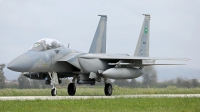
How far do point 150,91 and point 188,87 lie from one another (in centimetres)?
414

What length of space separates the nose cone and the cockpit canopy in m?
0.74

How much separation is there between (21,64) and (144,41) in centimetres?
911

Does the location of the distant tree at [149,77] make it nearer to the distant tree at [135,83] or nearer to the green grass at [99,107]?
the distant tree at [135,83]

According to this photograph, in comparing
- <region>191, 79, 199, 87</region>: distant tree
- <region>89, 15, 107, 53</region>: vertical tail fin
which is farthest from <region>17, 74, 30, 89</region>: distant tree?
<region>191, 79, 199, 87</region>: distant tree

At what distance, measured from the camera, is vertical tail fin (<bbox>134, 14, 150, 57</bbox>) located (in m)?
25.7

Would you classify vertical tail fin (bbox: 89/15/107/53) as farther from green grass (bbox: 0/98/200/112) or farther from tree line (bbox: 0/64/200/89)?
green grass (bbox: 0/98/200/112)

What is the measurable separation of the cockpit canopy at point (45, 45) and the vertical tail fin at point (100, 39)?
470 centimetres

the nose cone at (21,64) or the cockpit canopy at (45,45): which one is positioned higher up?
the cockpit canopy at (45,45)

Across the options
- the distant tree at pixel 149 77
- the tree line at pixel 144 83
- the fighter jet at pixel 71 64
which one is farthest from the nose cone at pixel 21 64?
the distant tree at pixel 149 77

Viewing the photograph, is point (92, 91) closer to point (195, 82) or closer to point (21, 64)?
point (195, 82)

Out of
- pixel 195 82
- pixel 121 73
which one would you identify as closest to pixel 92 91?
pixel 121 73

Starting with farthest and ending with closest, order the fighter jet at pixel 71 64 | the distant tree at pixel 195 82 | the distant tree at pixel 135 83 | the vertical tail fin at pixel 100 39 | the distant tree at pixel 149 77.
Answer: the distant tree at pixel 135 83 < the distant tree at pixel 149 77 < the distant tree at pixel 195 82 < the vertical tail fin at pixel 100 39 < the fighter jet at pixel 71 64

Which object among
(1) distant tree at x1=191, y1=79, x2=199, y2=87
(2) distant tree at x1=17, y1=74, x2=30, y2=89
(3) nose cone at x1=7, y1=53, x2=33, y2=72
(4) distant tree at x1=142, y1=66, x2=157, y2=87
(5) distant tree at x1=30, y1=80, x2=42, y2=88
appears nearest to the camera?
(3) nose cone at x1=7, y1=53, x2=33, y2=72

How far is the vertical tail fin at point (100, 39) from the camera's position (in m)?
25.0
